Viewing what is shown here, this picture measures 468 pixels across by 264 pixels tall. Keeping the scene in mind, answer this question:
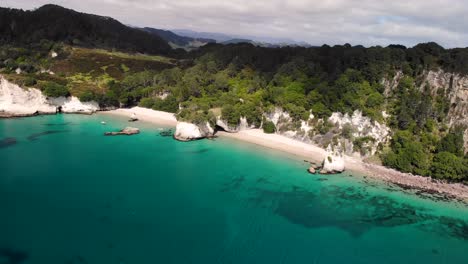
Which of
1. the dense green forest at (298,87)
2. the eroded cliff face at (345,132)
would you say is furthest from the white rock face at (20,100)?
the eroded cliff face at (345,132)

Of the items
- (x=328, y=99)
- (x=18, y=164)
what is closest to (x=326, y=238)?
(x=328, y=99)

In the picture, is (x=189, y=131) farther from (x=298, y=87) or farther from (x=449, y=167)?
(x=449, y=167)

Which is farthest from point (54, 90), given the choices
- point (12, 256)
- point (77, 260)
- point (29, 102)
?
point (77, 260)

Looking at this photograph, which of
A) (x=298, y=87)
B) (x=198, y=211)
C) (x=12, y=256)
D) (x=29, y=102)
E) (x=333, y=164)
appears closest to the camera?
(x=12, y=256)

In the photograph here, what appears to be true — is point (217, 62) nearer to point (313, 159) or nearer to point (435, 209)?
point (313, 159)

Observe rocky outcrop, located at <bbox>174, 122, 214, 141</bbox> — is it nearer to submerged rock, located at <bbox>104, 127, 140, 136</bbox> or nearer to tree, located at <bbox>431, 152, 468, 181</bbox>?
submerged rock, located at <bbox>104, 127, 140, 136</bbox>

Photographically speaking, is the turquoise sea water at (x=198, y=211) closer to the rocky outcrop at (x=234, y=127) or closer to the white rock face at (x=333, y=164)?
the white rock face at (x=333, y=164)

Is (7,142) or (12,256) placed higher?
(7,142)
